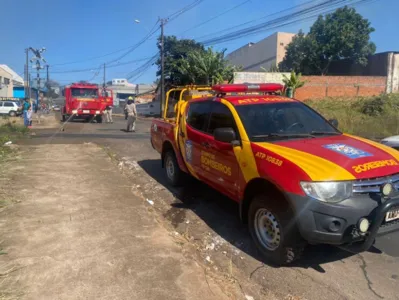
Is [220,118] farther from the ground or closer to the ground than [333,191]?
farther from the ground

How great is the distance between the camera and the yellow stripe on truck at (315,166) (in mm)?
3377

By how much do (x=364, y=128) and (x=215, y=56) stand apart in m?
14.9

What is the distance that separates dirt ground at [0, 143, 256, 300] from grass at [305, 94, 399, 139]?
526 inches

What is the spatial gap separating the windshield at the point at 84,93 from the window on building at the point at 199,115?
2064 centimetres

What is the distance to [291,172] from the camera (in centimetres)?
Result: 355

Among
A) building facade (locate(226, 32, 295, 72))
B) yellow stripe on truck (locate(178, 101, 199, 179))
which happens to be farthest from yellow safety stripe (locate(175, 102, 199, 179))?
building facade (locate(226, 32, 295, 72))

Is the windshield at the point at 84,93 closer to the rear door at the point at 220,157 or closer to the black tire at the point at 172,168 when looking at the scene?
the black tire at the point at 172,168

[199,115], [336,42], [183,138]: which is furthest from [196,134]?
[336,42]

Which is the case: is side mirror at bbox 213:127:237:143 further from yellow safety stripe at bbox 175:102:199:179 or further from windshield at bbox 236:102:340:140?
yellow safety stripe at bbox 175:102:199:179

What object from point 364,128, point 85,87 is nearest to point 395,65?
point 364,128

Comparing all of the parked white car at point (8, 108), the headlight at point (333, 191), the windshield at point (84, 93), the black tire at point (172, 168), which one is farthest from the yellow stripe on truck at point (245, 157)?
the parked white car at point (8, 108)

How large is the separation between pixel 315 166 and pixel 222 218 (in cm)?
222

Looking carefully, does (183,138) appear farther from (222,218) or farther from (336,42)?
(336,42)

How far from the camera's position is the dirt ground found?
10.8ft
